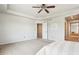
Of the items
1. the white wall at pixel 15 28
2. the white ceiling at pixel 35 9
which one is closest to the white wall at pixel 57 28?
the white ceiling at pixel 35 9

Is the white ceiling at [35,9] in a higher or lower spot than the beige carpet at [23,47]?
higher

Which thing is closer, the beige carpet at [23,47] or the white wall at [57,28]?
the beige carpet at [23,47]

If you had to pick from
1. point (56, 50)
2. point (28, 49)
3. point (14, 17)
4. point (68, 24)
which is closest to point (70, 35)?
point (68, 24)

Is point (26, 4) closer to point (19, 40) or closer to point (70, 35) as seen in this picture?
point (19, 40)

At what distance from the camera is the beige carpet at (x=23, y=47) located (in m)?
1.55

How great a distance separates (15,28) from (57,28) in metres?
0.71

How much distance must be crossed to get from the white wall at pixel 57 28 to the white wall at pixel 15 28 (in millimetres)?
287

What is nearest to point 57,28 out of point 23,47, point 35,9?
point 35,9

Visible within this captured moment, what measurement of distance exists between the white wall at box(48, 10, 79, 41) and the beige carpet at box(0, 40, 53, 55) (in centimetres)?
17

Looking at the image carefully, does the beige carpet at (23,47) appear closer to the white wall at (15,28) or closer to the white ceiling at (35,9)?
the white wall at (15,28)

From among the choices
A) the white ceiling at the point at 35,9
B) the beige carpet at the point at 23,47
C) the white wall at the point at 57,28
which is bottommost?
the beige carpet at the point at 23,47

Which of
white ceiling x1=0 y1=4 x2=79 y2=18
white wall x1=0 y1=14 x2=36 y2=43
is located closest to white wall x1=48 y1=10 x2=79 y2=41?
white ceiling x1=0 y1=4 x2=79 y2=18

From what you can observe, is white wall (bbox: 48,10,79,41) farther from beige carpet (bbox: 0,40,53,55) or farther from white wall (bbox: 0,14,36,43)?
white wall (bbox: 0,14,36,43)
